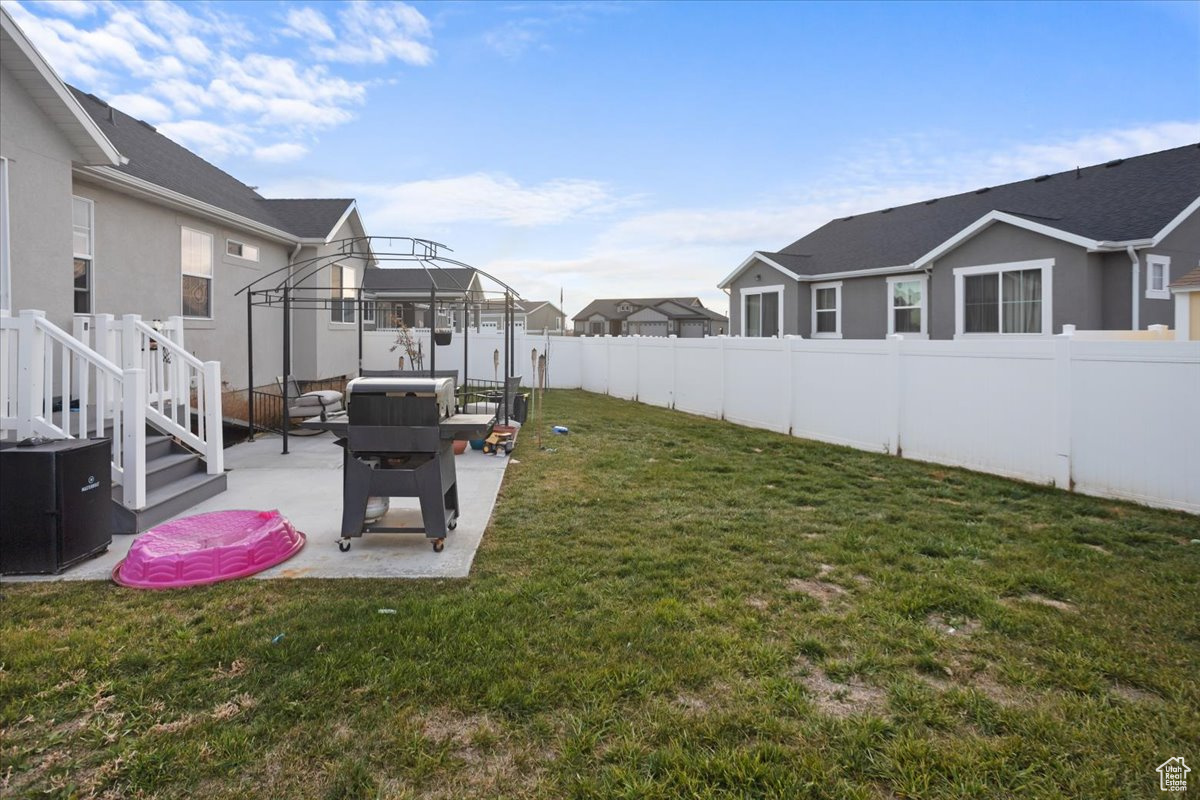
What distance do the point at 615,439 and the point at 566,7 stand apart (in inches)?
299

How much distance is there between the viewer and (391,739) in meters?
2.56

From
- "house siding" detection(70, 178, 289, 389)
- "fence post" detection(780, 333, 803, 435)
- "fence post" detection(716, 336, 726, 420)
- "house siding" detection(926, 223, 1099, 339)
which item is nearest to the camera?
"house siding" detection(70, 178, 289, 389)

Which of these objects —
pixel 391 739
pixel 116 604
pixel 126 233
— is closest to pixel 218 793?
pixel 391 739

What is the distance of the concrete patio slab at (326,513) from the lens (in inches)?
175

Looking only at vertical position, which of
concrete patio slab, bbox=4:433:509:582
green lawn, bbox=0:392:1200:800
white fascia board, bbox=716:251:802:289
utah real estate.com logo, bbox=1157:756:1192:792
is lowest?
utah real estate.com logo, bbox=1157:756:1192:792

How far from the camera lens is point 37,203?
639 centimetres

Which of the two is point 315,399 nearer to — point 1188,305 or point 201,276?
point 201,276

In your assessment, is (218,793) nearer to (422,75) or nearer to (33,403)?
(33,403)

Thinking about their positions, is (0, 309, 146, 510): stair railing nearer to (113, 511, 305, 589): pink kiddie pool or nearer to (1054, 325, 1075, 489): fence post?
(113, 511, 305, 589): pink kiddie pool

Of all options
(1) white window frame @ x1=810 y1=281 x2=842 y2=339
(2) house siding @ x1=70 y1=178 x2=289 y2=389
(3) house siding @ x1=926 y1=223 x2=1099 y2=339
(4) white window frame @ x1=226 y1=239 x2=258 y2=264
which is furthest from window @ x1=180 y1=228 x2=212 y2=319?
(3) house siding @ x1=926 y1=223 x2=1099 y2=339

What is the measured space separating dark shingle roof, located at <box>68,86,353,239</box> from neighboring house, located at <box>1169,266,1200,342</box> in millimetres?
15522

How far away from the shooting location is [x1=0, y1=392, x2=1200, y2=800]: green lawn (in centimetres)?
238

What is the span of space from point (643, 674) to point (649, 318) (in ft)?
183

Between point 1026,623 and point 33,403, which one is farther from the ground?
point 33,403
